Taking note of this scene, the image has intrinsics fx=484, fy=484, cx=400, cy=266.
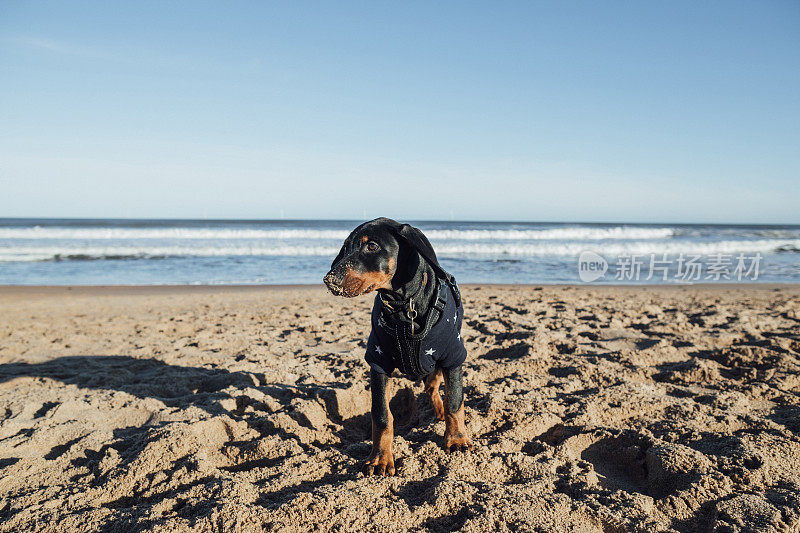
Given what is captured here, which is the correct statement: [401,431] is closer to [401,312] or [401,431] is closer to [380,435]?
[380,435]

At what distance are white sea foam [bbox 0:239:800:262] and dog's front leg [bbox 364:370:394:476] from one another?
1410cm

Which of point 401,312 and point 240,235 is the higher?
point 401,312

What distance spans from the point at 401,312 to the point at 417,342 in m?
0.18

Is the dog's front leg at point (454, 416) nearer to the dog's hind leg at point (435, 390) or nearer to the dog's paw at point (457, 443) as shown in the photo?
the dog's paw at point (457, 443)

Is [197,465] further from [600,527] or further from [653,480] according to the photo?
[653,480]

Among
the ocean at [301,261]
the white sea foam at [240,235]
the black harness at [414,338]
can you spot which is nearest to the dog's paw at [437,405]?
the black harness at [414,338]

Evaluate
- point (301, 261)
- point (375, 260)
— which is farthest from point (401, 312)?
point (301, 261)

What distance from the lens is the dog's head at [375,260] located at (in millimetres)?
2184

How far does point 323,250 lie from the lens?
61.0ft

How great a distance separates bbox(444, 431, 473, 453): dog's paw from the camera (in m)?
2.70

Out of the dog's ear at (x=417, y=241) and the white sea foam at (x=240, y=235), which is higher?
the dog's ear at (x=417, y=241)

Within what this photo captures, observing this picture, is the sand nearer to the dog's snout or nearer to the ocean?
the dog's snout

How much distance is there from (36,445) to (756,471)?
3943 mm

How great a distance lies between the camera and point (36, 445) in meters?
2.84
